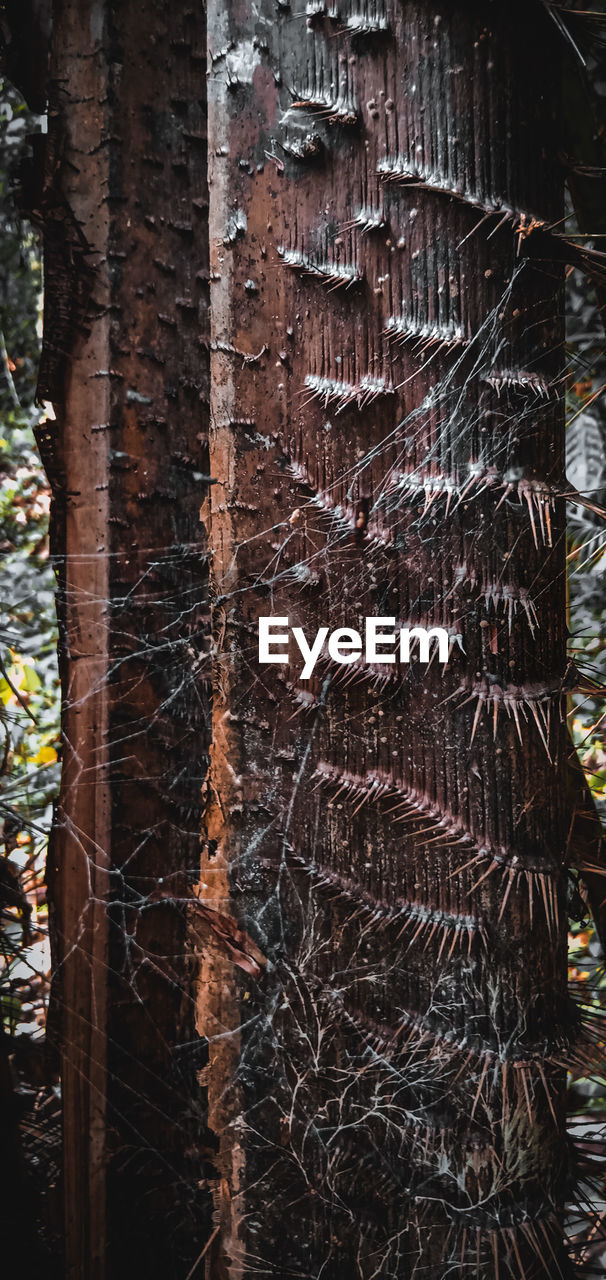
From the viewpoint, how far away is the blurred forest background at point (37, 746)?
591 mm

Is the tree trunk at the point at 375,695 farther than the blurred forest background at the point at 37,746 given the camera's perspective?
No

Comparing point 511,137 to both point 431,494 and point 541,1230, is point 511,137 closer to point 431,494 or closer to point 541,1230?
point 431,494

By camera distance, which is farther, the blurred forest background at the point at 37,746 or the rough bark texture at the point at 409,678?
the blurred forest background at the point at 37,746

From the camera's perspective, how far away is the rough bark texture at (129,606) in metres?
0.56

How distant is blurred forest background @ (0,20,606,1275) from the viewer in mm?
591

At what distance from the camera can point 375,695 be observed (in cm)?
50

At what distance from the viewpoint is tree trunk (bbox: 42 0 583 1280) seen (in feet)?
1.61

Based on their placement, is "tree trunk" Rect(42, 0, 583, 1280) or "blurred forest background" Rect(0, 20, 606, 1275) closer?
"tree trunk" Rect(42, 0, 583, 1280)

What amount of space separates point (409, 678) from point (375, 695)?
27 millimetres

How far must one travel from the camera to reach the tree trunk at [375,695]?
0.49 meters

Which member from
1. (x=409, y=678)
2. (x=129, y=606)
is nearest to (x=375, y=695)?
(x=409, y=678)

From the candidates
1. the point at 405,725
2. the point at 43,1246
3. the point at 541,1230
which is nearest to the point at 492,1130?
the point at 541,1230

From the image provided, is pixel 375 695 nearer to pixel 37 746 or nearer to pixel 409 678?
pixel 409 678

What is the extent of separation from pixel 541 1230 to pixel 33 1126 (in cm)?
41
